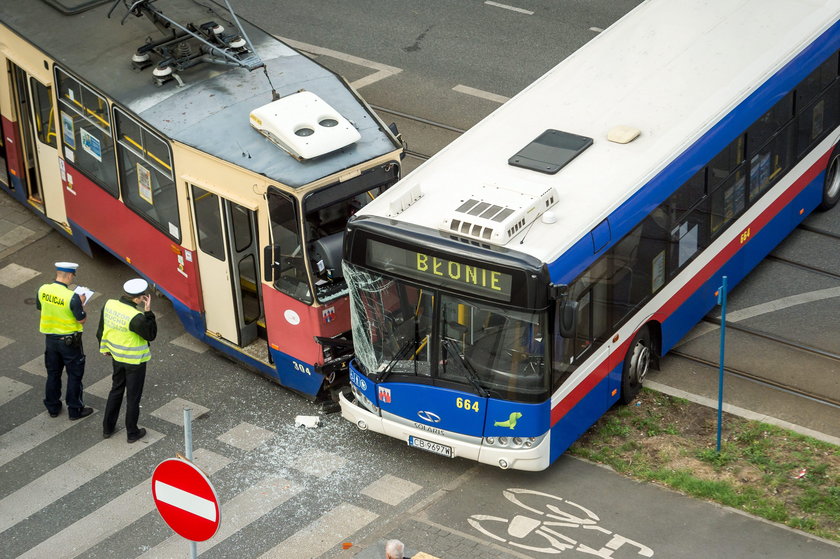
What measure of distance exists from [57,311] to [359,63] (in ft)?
28.7

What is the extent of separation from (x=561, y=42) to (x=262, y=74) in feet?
25.6

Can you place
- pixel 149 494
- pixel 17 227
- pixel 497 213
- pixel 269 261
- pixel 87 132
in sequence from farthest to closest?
1. pixel 17 227
2. pixel 87 132
3. pixel 269 261
4. pixel 149 494
5. pixel 497 213

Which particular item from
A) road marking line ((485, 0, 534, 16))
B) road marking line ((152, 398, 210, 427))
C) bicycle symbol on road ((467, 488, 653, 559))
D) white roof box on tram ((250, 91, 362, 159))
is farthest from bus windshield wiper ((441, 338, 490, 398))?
road marking line ((485, 0, 534, 16))

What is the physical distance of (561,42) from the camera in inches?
833

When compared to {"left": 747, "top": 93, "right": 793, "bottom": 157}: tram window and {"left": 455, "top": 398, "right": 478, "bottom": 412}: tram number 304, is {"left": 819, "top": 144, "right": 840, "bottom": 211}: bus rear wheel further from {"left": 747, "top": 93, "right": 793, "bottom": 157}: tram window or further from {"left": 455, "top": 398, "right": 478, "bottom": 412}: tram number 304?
{"left": 455, "top": 398, "right": 478, "bottom": 412}: tram number 304

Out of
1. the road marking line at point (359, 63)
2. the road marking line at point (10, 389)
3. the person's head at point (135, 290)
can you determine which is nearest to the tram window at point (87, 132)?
the road marking line at point (10, 389)

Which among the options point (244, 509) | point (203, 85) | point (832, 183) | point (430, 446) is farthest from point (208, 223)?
point (832, 183)

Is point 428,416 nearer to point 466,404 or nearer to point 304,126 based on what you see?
point 466,404

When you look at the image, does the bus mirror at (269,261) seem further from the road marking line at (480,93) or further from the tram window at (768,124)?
the road marking line at (480,93)

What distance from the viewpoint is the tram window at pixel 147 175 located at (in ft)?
46.7

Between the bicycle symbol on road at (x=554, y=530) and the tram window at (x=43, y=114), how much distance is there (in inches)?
288

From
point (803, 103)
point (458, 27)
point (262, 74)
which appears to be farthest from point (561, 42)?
point (262, 74)

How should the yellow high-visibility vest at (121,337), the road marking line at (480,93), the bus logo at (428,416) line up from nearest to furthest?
the bus logo at (428,416) → the yellow high-visibility vest at (121,337) → the road marking line at (480,93)

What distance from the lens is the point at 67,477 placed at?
13.2 m
